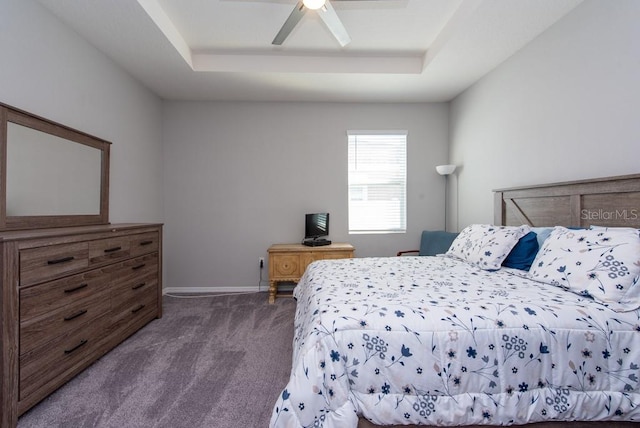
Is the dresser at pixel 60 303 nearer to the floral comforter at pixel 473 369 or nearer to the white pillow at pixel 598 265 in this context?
the floral comforter at pixel 473 369

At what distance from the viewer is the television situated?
373cm

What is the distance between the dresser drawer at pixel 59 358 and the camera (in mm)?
1527

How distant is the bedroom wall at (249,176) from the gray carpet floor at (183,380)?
1.15 meters

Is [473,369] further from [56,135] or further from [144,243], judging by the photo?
[56,135]

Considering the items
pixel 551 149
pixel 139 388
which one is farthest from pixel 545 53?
pixel 139 388

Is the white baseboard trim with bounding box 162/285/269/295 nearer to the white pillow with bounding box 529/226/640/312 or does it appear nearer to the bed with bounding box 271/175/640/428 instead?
the bed with bounding box 271/175/640/428

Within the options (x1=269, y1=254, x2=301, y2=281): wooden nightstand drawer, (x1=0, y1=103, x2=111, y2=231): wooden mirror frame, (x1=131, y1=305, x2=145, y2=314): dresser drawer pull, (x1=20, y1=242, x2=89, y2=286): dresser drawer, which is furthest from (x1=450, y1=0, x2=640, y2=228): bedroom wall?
(x1=0, y1=103, x2=111, y2=231): wooden mirror frame

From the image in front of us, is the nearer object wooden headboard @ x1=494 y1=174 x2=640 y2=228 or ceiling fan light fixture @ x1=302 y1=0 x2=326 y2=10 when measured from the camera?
wooden headboard @ x1=494 y1=174 x2=640 y2=228

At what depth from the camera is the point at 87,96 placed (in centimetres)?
254

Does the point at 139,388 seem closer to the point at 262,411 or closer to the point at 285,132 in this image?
the point at 262,411

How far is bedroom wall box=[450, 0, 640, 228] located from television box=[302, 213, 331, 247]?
6.14 ft

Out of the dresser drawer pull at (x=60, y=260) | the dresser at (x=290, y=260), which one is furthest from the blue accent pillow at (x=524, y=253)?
the dresser drawer pull at (x=60, y=260)

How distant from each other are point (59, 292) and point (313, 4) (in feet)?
7.98

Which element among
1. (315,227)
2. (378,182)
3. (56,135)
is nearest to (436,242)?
(378,182)
